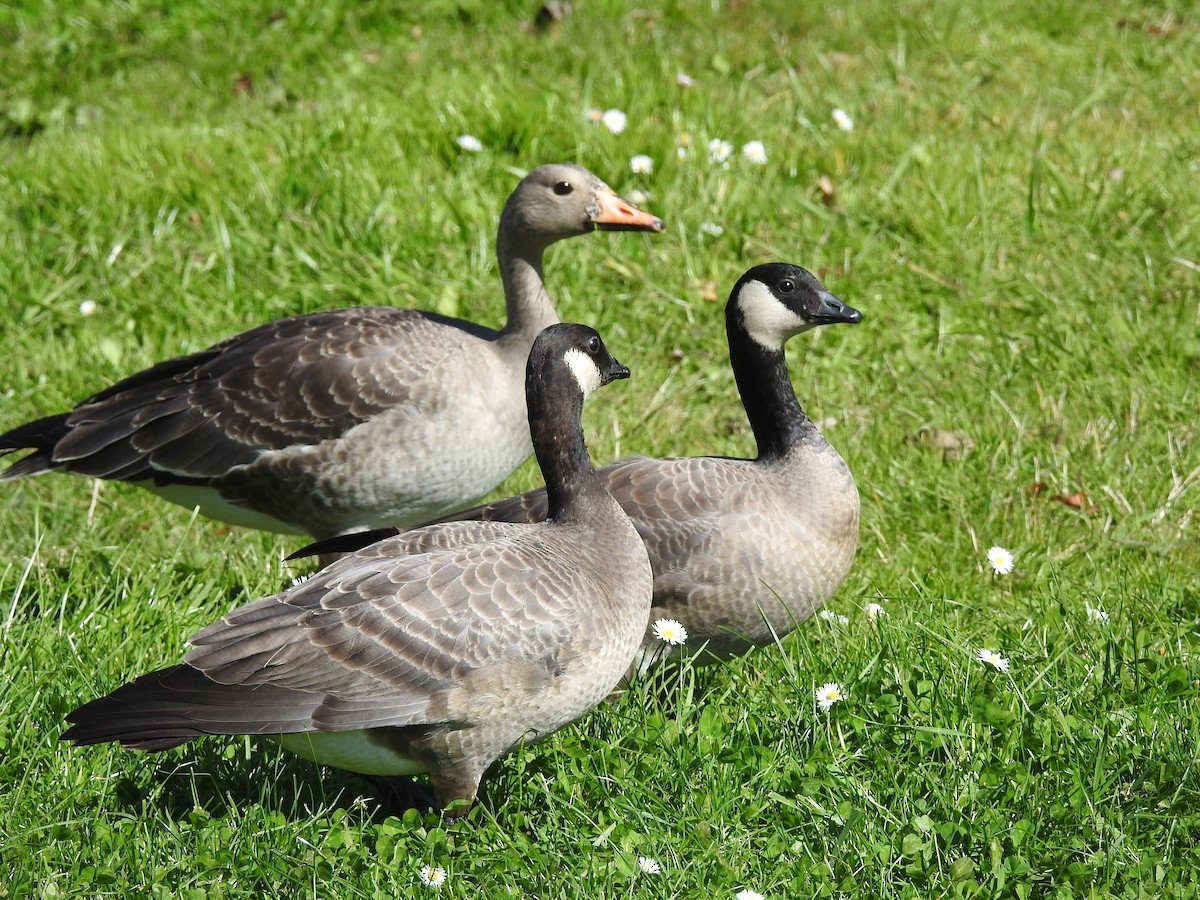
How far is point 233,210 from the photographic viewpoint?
7309 millimetres

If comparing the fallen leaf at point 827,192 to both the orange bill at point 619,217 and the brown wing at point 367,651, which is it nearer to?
the orange bill at point 619,217

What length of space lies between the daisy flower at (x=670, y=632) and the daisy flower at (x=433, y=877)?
1214 millimetres

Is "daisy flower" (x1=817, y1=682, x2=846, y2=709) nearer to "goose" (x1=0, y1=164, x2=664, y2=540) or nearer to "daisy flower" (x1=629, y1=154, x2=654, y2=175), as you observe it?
"goose" (x1=0, y1=164, x2=664, y2=540)

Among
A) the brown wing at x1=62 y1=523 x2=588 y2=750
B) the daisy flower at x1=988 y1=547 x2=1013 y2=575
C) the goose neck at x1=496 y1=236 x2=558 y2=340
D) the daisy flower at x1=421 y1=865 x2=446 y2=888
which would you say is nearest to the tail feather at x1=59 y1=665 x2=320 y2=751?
the brown wing at x1=62 y1=523 x2=588 y2=750

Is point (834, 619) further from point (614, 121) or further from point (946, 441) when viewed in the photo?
point (614, 121)

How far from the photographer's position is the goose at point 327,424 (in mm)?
5387

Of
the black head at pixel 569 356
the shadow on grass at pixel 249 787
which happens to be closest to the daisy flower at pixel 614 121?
the black head at pixel 569 356

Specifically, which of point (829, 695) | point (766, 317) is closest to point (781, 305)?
point (766, 317)

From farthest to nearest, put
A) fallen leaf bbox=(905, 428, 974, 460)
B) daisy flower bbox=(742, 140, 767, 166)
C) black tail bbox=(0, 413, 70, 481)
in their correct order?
daisy flower bbox=(742, 140, 767, 166)
fallen leaf bbox=(905, 428, 974, 460)
black tail bbox=(0, 413, 70, 481)

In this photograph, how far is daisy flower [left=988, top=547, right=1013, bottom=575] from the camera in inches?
197

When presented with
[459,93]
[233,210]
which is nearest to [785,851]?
[233,210]

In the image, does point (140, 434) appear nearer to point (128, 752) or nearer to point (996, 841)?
point (128, 752)

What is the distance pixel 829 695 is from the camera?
13.7 feet

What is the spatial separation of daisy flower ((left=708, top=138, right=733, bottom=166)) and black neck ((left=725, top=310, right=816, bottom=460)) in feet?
8.82
